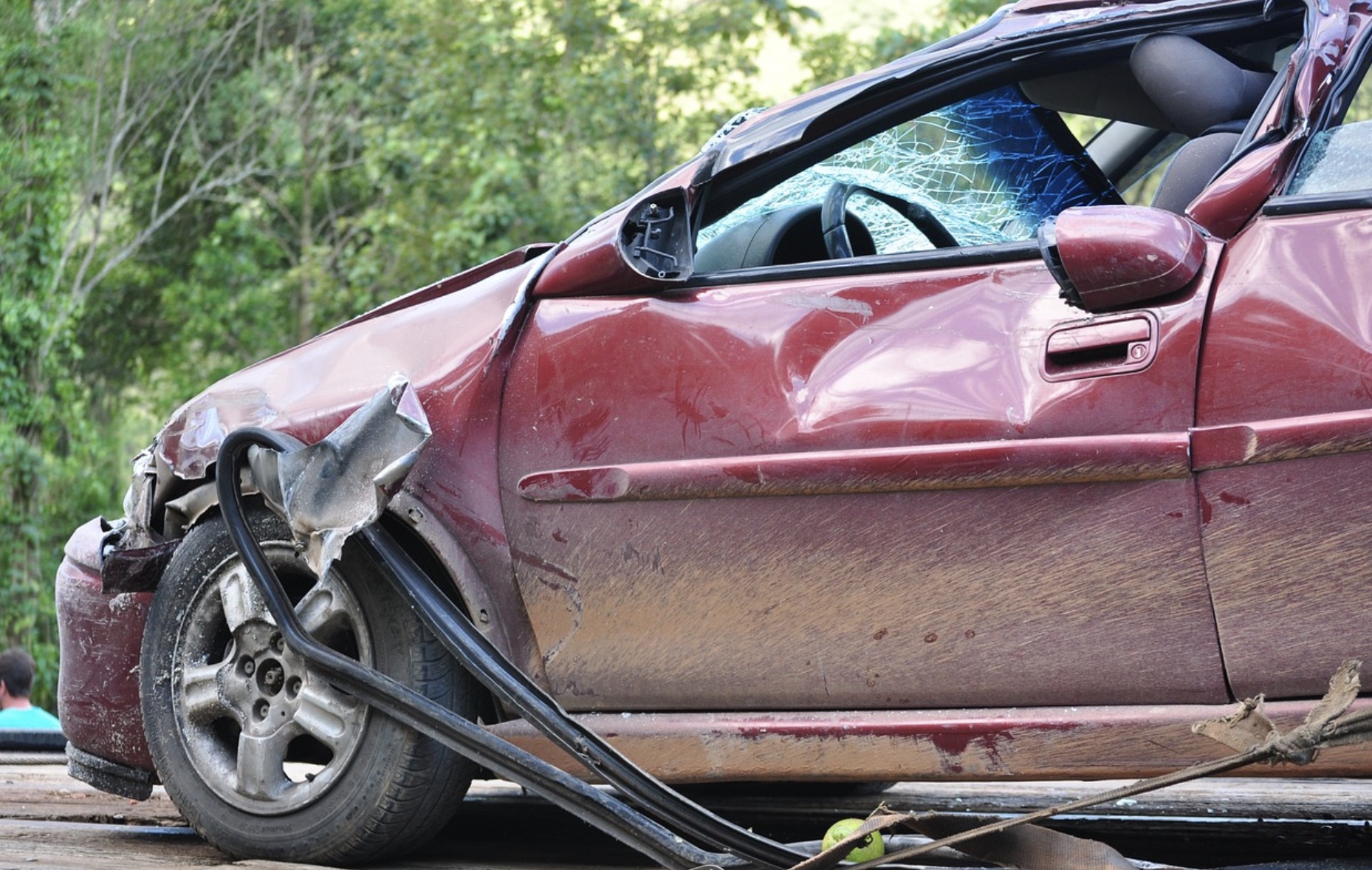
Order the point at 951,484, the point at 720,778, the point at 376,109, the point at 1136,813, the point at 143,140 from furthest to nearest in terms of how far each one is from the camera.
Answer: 1. the point at 143,140
2. the point at 376,109
3. the point at 1136,813
4. the point at 720,778
5. the point at 951,484

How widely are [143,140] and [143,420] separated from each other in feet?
20.5

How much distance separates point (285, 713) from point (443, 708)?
1.29 ft

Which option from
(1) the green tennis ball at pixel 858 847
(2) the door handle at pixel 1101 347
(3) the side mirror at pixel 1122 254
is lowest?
(1) the green tennis ball at pixel 858 847

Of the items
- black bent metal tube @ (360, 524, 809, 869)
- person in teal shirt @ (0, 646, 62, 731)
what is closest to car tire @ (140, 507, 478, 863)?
black bent metal tube @ (360, 524, 809, 869)

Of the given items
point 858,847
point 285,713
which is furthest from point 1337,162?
point 285,713

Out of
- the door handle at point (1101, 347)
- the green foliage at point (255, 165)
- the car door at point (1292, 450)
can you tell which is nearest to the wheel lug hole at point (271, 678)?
the door handle at point (1101, 347)

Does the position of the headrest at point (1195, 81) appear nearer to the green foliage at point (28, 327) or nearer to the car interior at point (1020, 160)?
the car interior at point (1020, 160)

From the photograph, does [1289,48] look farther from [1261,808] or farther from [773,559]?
[1261,808]

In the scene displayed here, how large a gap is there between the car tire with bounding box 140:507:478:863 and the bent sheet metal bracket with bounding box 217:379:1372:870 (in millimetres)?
83

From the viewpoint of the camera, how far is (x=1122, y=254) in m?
2.38

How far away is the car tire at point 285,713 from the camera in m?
2.90

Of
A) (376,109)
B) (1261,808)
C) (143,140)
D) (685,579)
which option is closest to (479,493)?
(685,579)

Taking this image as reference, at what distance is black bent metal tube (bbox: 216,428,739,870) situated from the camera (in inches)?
102

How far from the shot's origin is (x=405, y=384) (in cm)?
280
